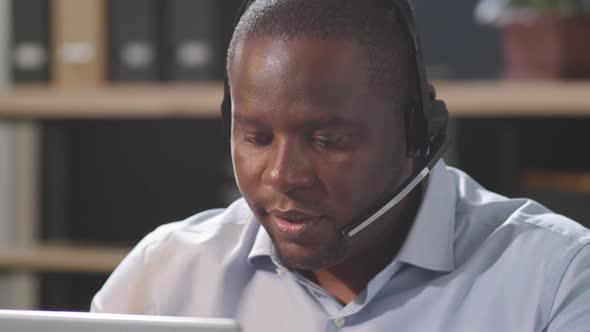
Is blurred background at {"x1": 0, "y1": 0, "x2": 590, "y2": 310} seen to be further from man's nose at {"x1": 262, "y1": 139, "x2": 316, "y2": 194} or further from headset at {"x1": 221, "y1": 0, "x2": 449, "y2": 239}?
man's nose at {"x1": 262, "y1": 139, "x2": 316, "y2": 194}

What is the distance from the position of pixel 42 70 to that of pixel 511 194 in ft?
3.58

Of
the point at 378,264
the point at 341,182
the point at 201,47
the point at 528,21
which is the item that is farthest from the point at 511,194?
the point at 341,182

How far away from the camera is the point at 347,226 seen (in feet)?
3.33

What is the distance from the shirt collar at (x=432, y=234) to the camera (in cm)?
108

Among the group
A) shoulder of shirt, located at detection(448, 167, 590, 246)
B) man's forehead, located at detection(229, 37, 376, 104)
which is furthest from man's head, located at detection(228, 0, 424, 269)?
shoulder of shirt, located at detection(448, 167, 590, 246)

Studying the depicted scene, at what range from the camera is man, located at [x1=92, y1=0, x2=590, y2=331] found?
0.98 m

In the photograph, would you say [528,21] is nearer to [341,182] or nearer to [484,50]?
[484,50]

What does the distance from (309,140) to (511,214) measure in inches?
11.4

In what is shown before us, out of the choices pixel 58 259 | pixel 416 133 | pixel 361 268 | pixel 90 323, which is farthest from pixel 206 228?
pixel 58 259

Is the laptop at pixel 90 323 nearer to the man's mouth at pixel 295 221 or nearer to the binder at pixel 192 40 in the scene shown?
the man's mouth at pixel 295 221

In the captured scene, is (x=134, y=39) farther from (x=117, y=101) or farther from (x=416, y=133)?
(x=416, y=133)

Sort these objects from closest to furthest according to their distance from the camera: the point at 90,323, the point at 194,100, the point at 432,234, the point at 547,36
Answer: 1. the point at 90,323
2. the point at 432,234
3. the point at 547,36
4. the point at 194,100

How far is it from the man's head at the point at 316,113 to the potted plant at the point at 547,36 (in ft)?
3.34

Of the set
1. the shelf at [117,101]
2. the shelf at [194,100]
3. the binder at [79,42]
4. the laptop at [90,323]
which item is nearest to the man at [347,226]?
the laptop at [90,323]
